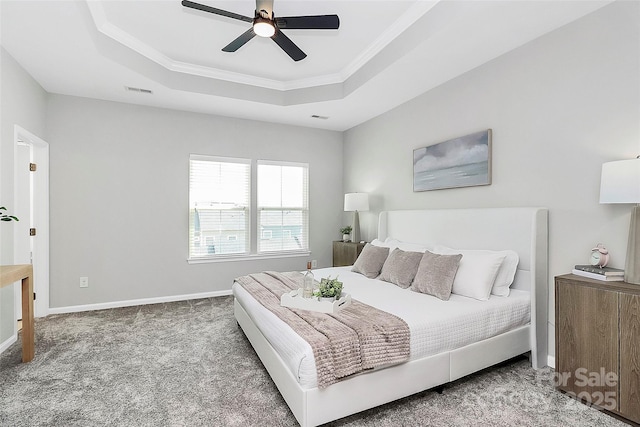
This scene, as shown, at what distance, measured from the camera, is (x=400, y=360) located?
199 centimetres

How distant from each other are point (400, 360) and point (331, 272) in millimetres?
1857

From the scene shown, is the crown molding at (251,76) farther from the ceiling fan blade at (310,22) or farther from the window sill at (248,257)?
the window sill at (248,257)

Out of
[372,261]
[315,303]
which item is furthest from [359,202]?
[315,303]

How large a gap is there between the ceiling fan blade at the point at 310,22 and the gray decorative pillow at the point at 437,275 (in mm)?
2115

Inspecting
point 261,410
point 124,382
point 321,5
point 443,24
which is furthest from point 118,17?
point 261,410

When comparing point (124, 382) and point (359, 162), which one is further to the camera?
point (359, 162)

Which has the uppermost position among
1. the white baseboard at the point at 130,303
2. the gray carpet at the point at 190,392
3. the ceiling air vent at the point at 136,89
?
the ceiling air vent at the point at 136,89

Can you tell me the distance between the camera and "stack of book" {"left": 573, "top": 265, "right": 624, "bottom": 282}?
2129mm

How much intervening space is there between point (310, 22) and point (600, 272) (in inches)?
106

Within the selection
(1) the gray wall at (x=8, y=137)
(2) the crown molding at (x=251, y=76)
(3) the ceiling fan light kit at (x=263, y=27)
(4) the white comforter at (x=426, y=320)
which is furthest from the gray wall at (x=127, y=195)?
(3) the ceiling fan light kit at (x=263, y=27)

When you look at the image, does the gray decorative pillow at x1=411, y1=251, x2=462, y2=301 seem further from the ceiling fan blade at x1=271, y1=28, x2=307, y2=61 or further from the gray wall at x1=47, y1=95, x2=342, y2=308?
the gray wall at x1=47, y1=95, x2=342, y2=308

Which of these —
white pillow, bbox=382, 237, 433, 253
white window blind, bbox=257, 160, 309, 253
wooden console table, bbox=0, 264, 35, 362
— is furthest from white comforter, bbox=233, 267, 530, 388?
white window blind, bbox=257, 160, 309, 253

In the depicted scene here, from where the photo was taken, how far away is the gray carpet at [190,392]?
1.98m

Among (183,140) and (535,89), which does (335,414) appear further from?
(183,140)
